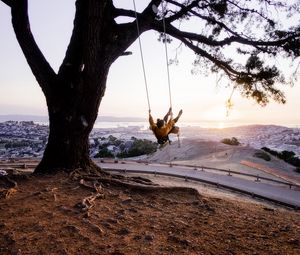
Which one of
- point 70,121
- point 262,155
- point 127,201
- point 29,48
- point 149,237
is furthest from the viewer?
point 262,155

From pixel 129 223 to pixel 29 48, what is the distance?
213 inches

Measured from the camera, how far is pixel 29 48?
9117 millimetres

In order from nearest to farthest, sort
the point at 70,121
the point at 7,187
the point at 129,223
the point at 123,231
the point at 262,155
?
the point at 123,231
the point at 129,223
the point at 7,187
the point at 70,121
the point at 262,155

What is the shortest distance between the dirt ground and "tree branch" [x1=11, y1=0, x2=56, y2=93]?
2683 mm

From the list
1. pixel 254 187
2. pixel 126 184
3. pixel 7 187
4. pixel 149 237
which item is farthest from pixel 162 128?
pixel 254 187

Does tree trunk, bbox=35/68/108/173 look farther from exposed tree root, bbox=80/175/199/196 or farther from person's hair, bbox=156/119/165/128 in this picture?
person's hair, bbox=156/119/165/128

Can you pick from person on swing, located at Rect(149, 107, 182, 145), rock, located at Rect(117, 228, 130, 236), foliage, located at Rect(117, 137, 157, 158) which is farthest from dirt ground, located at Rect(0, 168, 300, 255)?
foliage, located at Rect(117, 137, 157, 158)

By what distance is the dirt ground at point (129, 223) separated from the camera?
5047 mm

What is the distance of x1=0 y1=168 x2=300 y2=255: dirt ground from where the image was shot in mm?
5047

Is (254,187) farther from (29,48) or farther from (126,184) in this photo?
(29,48)

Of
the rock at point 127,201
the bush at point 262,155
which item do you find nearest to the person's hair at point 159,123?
the rock at point 127,201

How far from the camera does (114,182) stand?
8773mm

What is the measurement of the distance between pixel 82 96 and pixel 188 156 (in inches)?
817

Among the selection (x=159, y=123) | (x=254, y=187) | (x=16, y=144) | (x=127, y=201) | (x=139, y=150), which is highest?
(x=159, y=123)
